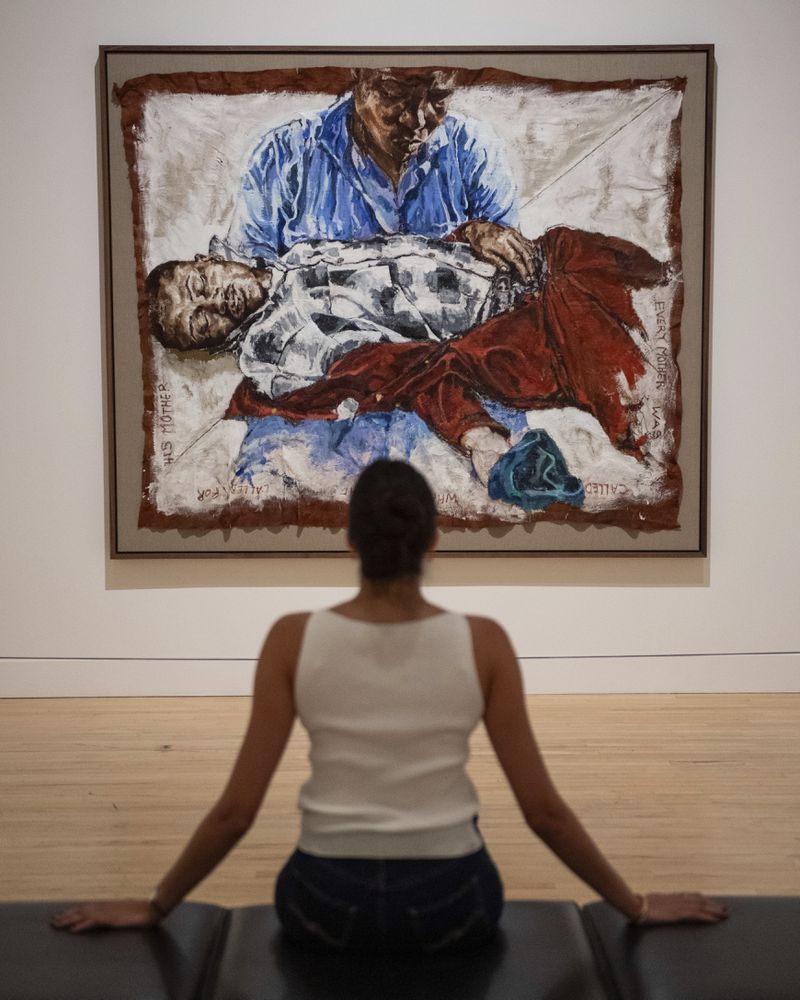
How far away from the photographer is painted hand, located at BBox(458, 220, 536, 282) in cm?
414

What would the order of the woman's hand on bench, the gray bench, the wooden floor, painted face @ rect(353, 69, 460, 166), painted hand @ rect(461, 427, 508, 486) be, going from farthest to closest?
painted hand @ rect(461, 427, 508, 486) → painted face @ rect(353, 69, 460, 166) → the wooden floor → the woman's hand on bench → the gray bench

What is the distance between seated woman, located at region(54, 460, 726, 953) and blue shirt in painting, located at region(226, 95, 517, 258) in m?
2.81

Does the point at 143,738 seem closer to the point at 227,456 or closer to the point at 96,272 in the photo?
the point at 227,456

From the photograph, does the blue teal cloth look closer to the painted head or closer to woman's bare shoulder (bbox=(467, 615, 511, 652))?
the painted head

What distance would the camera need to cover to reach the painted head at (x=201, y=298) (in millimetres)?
4129

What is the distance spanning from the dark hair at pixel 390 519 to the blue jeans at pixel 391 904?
426 millimetres

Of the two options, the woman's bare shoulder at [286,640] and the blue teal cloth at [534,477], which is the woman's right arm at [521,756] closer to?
the woman's bare shoulder at [286,640]

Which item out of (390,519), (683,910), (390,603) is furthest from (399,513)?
(683,910)

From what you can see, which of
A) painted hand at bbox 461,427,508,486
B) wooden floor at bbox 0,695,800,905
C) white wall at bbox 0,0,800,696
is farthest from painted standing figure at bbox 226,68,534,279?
wooden floor at bbox 0,695,800,905

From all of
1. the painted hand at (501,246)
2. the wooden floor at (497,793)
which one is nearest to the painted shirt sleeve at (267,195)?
the painted hand at (501,246)

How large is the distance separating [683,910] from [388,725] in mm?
596

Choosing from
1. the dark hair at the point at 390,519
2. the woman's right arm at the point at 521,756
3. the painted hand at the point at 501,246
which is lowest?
the woman's right arm at the point at 521,756

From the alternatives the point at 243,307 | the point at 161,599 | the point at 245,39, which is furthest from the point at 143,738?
the point at 245,39

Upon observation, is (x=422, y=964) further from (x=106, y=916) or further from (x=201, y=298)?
(x=201, y=298)
